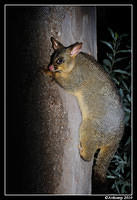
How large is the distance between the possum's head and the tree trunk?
0.10ft

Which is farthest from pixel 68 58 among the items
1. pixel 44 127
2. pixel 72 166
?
pixel 72 166

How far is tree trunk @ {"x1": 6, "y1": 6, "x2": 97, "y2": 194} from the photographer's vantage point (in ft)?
3.23

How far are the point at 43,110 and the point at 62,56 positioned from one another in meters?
0.28

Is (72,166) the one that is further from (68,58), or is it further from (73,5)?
(73,5)

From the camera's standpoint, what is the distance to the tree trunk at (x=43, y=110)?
3.23 feet

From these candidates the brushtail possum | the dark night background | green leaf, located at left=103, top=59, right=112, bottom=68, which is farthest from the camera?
green leaf, located at left=103, top=59, right=112, bottom=68

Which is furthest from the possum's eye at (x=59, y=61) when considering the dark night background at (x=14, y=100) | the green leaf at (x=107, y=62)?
the green leaf at (x=107, y=62)


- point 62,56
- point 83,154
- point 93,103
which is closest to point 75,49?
point 62,56

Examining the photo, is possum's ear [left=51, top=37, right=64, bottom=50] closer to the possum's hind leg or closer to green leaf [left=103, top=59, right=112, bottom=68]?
the possum's hind leg

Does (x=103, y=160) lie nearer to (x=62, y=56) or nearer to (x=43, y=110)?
(x=43, y=110)

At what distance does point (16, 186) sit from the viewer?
103 centimetres

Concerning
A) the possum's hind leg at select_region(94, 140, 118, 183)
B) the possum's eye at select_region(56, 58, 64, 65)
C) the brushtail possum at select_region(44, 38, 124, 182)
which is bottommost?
the possum's hind leg at select_region(94, 140, 118, 183)

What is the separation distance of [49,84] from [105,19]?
907mm

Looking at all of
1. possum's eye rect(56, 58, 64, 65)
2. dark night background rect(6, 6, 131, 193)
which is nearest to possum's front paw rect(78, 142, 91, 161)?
dark night background rect(6, 6, 131, 193)
